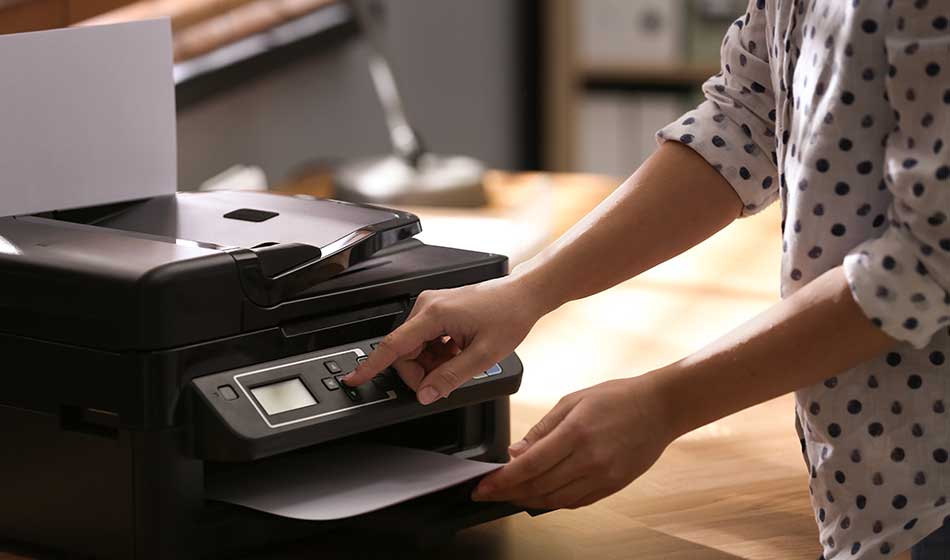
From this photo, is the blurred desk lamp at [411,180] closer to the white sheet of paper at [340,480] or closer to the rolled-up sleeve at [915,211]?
the white sheet of paper at [340,480]

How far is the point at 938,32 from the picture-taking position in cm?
85

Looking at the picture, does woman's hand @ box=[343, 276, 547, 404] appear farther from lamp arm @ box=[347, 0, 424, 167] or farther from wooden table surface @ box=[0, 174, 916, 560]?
lamp arm @ box=[347, 0, 424, 167]

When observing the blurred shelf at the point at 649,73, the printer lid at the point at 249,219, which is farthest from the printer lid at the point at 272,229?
the blurred shelf at the point at 649,73

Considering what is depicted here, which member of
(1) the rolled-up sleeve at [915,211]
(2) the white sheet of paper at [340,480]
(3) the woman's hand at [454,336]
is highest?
(1) the rolled-up sleeve at [915,211]

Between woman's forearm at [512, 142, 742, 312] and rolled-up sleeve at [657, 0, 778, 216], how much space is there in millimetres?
13

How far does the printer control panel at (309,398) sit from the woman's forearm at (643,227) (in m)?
0.14

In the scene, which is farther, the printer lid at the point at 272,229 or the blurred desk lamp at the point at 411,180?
the blurred desk lamp at the point at 411,180

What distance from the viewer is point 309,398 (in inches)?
39.6

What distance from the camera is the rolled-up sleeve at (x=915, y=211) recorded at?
2.75ft

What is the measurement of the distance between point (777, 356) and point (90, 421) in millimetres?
492

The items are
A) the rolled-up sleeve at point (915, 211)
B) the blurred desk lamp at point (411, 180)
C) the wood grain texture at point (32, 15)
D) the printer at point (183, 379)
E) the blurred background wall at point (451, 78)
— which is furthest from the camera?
the blurred background wall at point (451, 78)

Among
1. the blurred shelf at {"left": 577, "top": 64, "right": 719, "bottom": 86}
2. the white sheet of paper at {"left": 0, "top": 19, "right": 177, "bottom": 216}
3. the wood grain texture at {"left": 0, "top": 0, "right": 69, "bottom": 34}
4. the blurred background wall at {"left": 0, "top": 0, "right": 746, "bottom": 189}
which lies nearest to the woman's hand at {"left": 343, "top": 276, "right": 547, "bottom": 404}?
the white sheet of paper at {"left": 0, "top": 19, "right": 177, "bottom": 216}

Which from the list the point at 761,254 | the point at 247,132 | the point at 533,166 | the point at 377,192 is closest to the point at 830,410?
the point at 761,254

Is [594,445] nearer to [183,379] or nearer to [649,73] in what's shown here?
[183,379]
